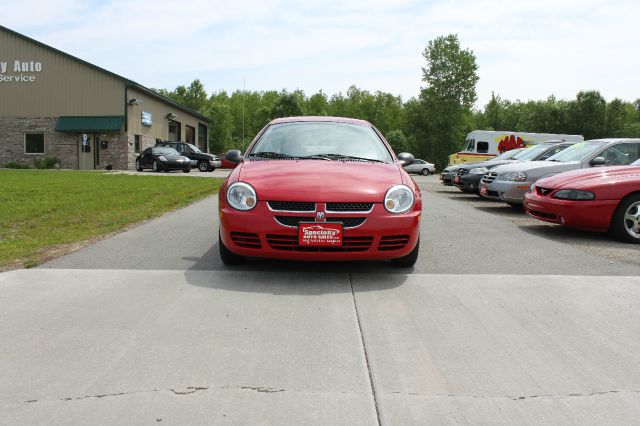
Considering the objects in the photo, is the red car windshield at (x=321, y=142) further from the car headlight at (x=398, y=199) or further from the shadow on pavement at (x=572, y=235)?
the shadow on pavement at (x=572, y=235)

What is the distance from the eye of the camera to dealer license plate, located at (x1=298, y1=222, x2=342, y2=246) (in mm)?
4590

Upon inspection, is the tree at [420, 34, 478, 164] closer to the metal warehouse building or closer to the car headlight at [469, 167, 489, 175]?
the metal warehouse building

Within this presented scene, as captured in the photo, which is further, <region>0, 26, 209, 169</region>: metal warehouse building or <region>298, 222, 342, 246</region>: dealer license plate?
<region>0, 26, 209, 169</region>: metal warehouse building

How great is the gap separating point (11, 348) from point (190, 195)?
34.6ft

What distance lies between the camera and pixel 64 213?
9547 mm

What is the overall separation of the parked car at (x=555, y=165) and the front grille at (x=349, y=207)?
6.65m

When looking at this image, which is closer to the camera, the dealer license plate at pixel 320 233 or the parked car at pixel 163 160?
the dealer license plate at pixel 320 233

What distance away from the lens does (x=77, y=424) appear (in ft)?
7.72

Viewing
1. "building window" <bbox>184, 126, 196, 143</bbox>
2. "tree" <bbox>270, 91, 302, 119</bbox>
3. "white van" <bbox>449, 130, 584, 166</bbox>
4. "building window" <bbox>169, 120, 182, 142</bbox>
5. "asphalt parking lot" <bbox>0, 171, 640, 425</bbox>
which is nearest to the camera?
"asphalt parking lot" <bbox>0, 171, 640, 425</bbox>

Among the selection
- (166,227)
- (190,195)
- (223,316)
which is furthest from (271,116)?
(223,316)

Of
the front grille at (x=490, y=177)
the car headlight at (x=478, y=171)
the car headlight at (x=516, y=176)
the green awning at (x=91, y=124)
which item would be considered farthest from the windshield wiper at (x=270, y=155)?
the green awning at (x=91, y=124)

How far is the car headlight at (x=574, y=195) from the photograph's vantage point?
7441 mm

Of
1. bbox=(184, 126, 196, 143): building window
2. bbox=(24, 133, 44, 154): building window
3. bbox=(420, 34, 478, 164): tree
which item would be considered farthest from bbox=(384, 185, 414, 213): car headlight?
bbox=(420, 34, 478, 164): tree

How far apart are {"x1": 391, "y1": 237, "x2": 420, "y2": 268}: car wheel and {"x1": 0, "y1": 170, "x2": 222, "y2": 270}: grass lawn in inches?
135
